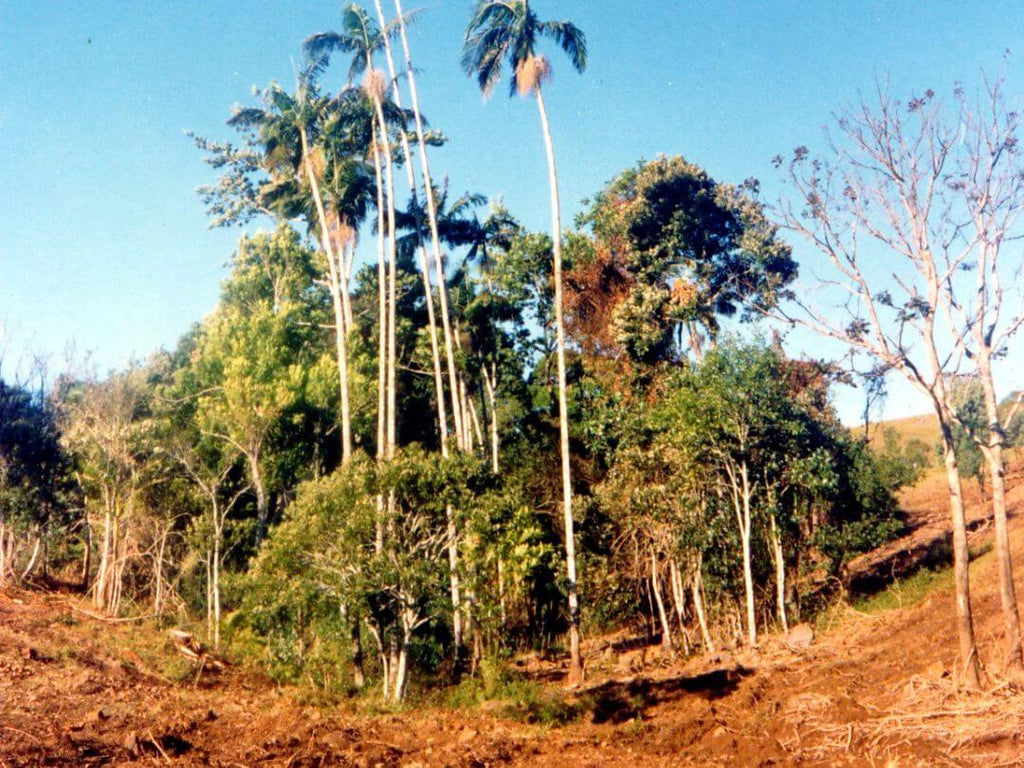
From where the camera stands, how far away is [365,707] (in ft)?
45.8

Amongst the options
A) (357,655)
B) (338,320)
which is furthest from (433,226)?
(357,655)

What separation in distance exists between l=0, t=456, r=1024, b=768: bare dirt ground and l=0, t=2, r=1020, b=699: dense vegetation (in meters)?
1.91

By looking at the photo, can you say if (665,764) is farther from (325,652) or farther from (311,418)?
(311,418)

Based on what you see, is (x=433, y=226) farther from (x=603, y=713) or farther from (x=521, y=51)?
(x=603, y=713)

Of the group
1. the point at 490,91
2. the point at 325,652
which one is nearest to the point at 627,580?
the point at 325,652

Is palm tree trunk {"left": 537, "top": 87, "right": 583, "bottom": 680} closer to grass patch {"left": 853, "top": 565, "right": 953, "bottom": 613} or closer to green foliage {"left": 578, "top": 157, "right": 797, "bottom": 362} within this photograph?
green foliage {"left": 578, "top": 157, "right": 797, "bottom": 362}

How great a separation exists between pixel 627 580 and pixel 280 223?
1926cm

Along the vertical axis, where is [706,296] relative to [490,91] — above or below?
below

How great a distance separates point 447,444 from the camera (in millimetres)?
19469

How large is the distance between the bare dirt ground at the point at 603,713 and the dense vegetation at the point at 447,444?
191cm

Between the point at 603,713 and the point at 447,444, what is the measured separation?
7999 millimetres

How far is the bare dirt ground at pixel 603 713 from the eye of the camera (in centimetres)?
952

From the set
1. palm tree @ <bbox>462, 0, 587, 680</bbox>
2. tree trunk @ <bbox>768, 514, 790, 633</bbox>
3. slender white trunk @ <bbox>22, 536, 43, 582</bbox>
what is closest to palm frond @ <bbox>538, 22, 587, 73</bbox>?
palm tree @ <bbox>462, 0, 587, 680</bbox>

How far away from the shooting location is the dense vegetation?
48.0 feet
